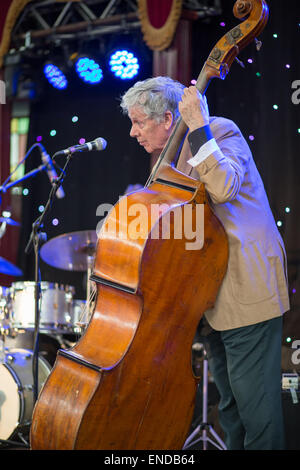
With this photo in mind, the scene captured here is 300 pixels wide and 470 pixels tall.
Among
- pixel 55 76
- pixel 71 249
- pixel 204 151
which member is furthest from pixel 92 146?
pixel 55 76

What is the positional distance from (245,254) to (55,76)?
13.8 ft

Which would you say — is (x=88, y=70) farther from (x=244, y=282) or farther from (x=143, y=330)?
(x=143, y=330)

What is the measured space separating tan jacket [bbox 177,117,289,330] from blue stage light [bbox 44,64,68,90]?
12.8 feet

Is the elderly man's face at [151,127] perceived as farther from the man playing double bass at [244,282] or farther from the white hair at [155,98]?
the man playing double bass at [244,282]

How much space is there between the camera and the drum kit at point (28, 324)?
3.80 meters

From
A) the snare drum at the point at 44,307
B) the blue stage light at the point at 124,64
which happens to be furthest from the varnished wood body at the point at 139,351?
the blue stage light at the point at 124,64

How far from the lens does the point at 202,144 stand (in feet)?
6.67

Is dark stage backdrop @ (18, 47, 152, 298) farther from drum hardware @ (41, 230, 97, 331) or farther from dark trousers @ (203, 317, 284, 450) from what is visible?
dark trousers @ (203, 317, 284, 450)

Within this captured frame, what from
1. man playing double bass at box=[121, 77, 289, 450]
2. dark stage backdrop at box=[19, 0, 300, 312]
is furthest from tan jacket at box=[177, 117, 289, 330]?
dark stage backdrop at box=[19, 0, 300, 312]

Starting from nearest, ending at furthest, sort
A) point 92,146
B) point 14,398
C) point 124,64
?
point 92,146 < point 14,398 < point 124,64

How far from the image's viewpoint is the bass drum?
3.76 m

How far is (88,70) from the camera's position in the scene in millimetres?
5578

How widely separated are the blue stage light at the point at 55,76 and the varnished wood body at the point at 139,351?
3982 mm

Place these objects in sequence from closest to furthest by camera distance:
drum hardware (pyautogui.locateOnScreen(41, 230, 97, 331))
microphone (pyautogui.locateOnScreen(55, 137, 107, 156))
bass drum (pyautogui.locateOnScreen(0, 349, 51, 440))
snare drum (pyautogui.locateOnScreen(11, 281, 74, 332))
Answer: microphone (pyautogui.locateOnScreen(55, 137, 107, 156)) < bass drum (pyautogui.locateOnScreen(0, 349, 51, 440)) < drum hardware (pyautogui.locateOnScreen(41, 230, 97, 331)) < snare drum (pyautogui.locateOnScreen(11, 281, 74, 332))
